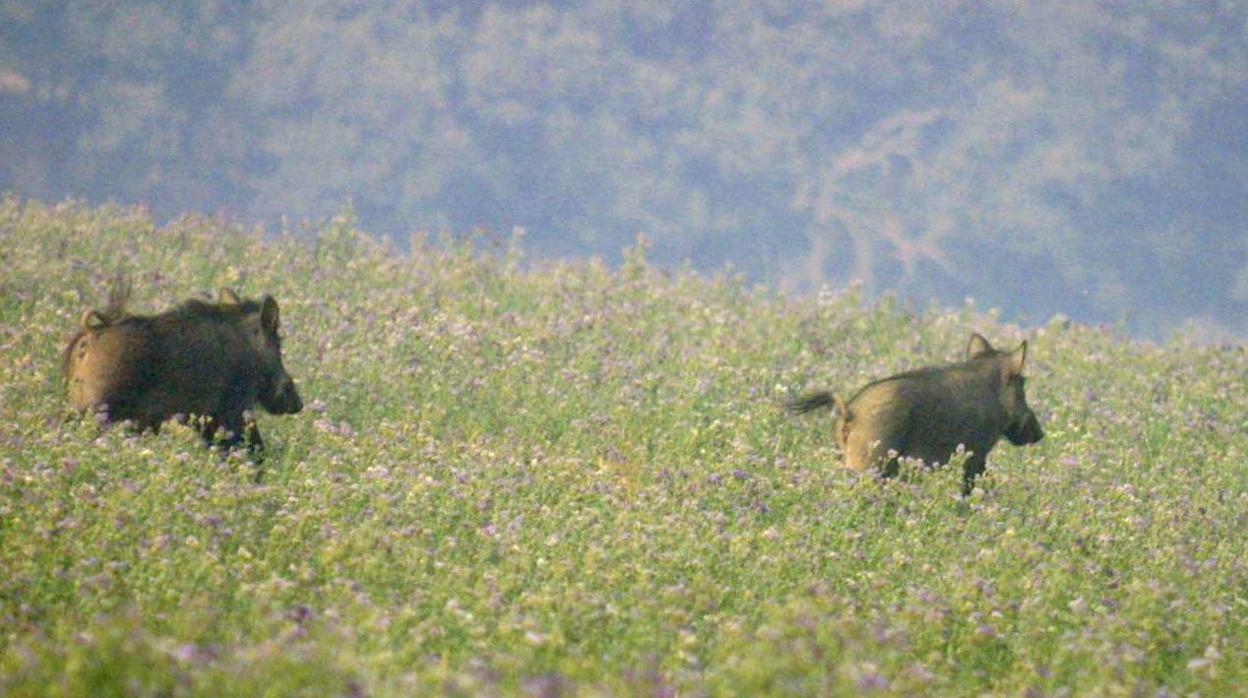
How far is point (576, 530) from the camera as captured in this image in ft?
27.3

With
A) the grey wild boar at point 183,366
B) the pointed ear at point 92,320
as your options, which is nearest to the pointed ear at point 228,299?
the grey wild boar at point 183,366

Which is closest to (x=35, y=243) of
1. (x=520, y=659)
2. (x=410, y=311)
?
(x=410, y=311)

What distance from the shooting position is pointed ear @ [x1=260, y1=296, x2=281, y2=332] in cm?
1035

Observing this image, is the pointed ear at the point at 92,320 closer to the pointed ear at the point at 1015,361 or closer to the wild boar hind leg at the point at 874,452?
the wild boar hind leg at the point at 874,452

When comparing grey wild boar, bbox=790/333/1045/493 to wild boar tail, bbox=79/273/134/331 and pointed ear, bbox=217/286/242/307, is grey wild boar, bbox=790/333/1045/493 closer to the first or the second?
pointed ear, bbox=217/286/242/307

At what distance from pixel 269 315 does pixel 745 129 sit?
2185cm

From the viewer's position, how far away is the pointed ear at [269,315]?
10.4 m

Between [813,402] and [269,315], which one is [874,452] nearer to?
[813,402]

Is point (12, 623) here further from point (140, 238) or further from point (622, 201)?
point (622, 201)

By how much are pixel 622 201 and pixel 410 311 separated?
17.1 metres

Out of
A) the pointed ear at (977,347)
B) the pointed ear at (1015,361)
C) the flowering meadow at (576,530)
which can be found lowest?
the flowering meadow at (576,530)

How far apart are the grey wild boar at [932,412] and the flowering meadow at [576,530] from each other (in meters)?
0.25

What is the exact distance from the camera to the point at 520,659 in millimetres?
6273

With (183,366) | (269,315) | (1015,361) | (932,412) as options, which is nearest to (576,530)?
Result: (183,366)
